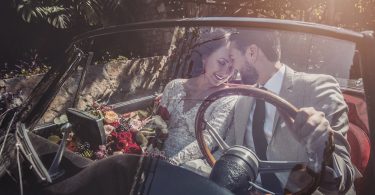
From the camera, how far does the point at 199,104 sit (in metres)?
1.45

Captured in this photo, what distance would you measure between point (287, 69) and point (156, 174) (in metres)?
0.59

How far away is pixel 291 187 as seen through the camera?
1.33m

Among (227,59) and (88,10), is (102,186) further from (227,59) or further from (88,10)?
(88,10)

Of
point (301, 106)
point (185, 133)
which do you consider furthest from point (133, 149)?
point (301, 106)

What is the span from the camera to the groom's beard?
140cm

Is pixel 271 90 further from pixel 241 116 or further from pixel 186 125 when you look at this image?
pixel 186 125

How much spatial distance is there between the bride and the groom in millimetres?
45

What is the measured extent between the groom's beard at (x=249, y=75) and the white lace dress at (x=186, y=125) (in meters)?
0.08

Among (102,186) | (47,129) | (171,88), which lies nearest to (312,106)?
(171,88)

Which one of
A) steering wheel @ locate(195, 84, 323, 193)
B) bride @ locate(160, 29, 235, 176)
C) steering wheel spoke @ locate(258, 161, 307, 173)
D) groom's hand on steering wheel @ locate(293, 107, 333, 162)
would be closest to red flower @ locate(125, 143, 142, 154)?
bride @ locate(160, 29, 235, 176)

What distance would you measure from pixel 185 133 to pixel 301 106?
442 millimetres

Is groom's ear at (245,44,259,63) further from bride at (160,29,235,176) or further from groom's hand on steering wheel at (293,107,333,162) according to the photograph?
groom's hand on steering wheel at (293,107,333,162)

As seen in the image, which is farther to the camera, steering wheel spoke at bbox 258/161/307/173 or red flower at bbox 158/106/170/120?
red flower at bbox 158/106/170/120

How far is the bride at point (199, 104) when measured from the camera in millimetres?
1419
